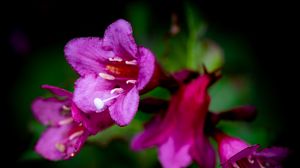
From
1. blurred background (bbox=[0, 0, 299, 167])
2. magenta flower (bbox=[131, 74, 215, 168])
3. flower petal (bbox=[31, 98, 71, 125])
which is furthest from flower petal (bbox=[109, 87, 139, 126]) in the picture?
blurred background (bbox=[0, 0, 299, 167])

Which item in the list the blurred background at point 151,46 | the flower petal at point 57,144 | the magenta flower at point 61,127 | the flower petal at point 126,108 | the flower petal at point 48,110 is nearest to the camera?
the flower petal at point 126,108

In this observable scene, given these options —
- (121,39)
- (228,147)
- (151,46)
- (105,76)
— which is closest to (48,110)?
(105,76)

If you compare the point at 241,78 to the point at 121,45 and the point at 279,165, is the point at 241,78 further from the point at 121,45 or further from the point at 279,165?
the point at 121,45

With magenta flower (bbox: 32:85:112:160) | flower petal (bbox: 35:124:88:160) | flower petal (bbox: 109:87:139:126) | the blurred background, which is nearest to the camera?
flower petal (bbox: 109:87:139:126)

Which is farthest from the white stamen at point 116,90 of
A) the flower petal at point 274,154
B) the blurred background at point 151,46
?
the blurred background at point 151,46

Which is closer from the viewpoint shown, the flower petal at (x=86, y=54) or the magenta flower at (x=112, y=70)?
the magenta flower at (x=112, y=70)

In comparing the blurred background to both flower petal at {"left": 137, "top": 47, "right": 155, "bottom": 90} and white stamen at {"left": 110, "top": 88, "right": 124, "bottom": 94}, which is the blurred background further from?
flower petal at {"left": 137, "top": 47, "right": 155, "bottom": 90}

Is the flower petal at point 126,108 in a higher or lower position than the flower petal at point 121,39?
lower

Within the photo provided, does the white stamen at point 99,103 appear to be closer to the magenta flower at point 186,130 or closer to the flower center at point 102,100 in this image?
the flower center at point 102,100
